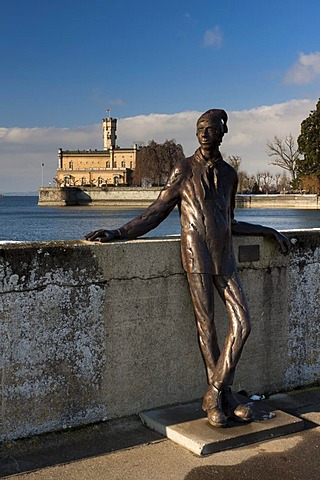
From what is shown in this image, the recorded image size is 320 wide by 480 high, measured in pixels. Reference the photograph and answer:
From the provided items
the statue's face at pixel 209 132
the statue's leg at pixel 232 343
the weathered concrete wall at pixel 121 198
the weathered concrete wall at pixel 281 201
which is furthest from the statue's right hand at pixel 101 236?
the weathered concrete wall at pixel 121 198

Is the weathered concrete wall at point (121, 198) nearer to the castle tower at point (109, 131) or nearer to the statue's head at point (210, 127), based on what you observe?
the castle tower at point (109, 131)

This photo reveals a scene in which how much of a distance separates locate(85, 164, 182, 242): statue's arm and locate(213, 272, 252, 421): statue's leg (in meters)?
0.58

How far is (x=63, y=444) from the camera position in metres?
3.77

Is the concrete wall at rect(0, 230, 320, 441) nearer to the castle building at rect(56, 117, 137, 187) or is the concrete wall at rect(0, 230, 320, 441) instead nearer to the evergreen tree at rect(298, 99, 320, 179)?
the evergreen tree at rect(298, 99, 320, 179)

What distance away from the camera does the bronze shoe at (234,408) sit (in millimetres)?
4000

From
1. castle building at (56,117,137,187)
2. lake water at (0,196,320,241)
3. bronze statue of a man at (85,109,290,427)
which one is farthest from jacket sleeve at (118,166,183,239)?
castle building at (56,117,137,187)

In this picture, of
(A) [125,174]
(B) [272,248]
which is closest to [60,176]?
(A) [125,174]

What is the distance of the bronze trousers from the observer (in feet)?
13.3

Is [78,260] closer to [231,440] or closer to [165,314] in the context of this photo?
[165,314]

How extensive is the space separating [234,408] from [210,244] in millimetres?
1080

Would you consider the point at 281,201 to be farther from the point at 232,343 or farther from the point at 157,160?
the point at 232,343

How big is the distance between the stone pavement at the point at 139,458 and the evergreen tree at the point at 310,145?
7075 centimetres

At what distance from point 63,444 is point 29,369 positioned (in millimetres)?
499

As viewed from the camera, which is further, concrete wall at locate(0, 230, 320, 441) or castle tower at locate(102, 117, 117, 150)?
castle tower at locate(102, 117, 117, 150)
